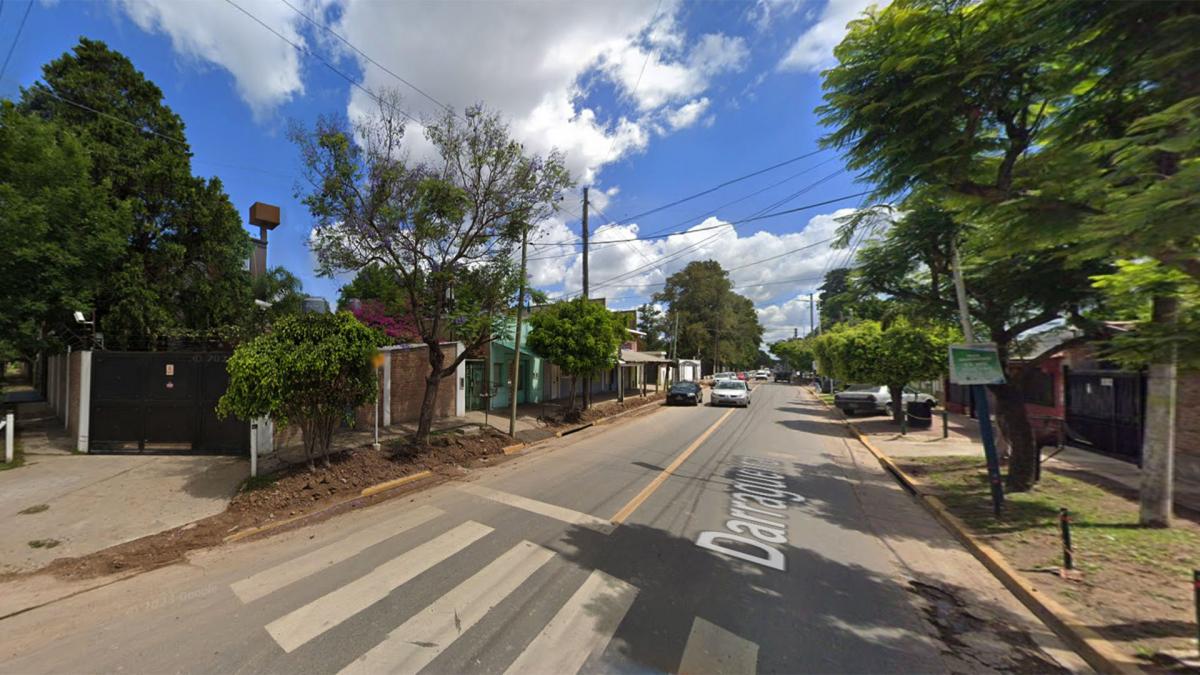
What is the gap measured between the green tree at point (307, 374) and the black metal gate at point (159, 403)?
256cm

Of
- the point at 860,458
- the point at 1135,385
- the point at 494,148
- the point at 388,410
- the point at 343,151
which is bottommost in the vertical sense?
the point at 860,458

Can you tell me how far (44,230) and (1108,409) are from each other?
80.9ft

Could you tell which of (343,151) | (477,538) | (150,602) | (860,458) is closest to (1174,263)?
(477,538)

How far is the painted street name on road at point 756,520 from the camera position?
16.7 ft

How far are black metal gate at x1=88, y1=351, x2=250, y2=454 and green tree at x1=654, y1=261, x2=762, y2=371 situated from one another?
48.2 m

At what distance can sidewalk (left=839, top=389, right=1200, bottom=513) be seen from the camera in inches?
303

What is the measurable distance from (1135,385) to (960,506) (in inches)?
275

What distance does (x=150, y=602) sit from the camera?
156 inches

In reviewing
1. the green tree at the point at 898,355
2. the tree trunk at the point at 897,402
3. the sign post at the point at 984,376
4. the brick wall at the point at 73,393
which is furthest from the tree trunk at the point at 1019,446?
the brick wall at the point at 73,393

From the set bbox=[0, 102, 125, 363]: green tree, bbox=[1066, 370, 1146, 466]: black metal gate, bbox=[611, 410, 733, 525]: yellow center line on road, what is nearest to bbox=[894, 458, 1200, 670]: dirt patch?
bbox=[1066, 370, 1146, 466]: black metal gate

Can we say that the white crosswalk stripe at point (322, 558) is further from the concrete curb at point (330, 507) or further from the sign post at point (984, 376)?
the sign post at point (984, 376)

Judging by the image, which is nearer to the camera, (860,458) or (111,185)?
(860,458)

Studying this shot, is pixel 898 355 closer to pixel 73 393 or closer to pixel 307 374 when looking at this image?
pixel 307 374

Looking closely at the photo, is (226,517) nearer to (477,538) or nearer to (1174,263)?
(477,538)
